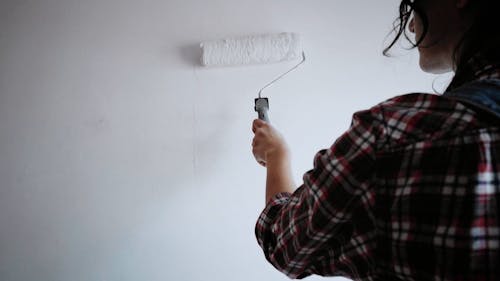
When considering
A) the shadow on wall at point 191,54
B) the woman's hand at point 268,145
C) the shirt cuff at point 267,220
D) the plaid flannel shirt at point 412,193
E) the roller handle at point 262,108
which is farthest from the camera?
the shadow on wall at point 191,54

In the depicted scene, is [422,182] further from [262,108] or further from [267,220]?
[262,108]

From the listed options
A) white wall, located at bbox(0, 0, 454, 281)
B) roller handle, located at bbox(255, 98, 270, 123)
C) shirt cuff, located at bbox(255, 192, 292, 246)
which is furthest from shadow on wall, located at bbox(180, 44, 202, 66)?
shirt cuff, located at bbox(255, 192, 292, 246)

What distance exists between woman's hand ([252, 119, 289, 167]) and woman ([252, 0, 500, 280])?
209 millimetres

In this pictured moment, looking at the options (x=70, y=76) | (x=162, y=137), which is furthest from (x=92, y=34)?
(x=162, y=137)

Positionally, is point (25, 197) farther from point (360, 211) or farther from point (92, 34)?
point (360, 211)

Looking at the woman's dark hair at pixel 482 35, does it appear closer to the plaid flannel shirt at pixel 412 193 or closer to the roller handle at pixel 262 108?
the plaid flannel shirt at pixel 412 193

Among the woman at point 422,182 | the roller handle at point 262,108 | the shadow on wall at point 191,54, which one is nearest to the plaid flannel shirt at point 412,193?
the woman at point 422,182

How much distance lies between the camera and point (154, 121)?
0.78 meters

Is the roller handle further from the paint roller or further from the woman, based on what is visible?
the woman

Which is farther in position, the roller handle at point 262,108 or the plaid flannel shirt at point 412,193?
the roller handle at point 262,108

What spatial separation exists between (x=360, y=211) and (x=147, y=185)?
668 millimetres

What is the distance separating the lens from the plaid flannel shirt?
8.9 inches

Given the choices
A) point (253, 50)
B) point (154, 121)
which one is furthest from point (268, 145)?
point (154, 121)

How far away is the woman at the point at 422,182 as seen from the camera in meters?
0.23
